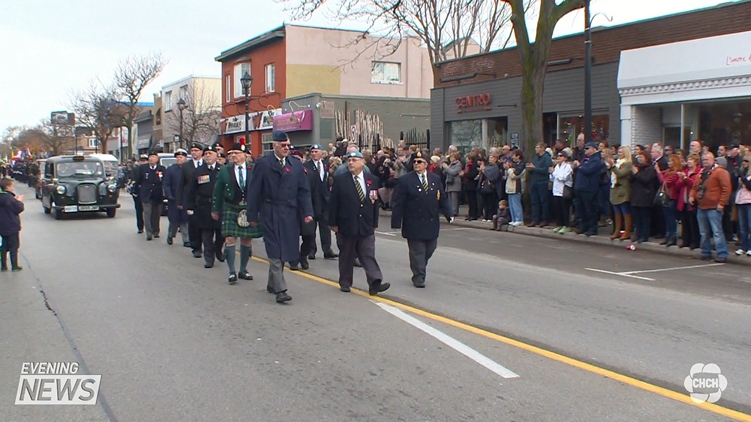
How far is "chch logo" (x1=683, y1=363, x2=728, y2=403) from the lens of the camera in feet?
17.5

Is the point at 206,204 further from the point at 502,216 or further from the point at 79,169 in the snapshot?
the point at 79,169

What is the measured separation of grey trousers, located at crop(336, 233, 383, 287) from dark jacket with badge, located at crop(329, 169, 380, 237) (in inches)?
4.0

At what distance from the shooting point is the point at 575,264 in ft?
39.9

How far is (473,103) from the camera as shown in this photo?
25859mm

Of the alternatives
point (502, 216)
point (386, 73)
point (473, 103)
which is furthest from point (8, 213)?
point (386, 73)

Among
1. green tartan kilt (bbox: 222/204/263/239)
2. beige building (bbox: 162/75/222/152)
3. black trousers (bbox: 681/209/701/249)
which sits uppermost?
beige building (bbox: 162/75/222/152)

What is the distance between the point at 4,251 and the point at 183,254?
3.02m

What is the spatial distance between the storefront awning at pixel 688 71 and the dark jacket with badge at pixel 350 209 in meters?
11.7

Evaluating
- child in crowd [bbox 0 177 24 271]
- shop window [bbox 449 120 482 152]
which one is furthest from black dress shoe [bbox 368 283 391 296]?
shop window [bbox 449 120 482 152]

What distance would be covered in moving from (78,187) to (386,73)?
2330 cm

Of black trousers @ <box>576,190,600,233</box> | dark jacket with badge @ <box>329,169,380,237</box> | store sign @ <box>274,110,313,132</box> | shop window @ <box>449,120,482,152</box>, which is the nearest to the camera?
dark jacket with badge @ <box>329,169,380,237</box>

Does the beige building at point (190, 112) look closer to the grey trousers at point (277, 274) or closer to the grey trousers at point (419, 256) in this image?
the grey trousers at point (419, 256)

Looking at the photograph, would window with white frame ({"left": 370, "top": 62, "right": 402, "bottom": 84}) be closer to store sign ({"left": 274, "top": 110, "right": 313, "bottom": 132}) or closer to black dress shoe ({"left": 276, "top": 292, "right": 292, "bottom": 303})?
store sign ({"left": 274, "top": 110, "right": 313, "bottom": 132})

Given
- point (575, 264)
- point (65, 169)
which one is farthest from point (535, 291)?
point (65, 169)
